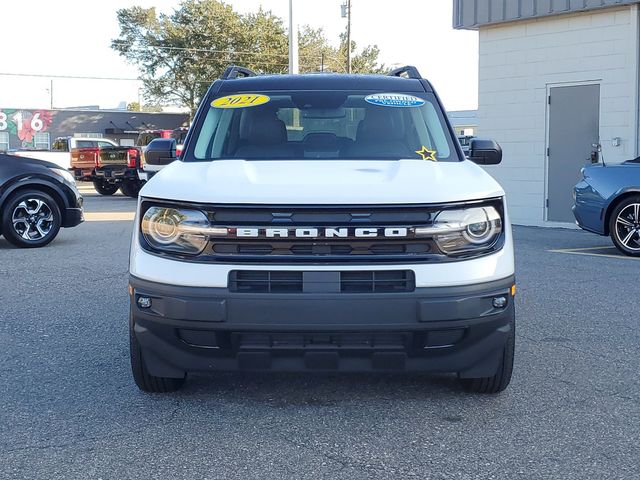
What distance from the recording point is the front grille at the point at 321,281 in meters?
3.86

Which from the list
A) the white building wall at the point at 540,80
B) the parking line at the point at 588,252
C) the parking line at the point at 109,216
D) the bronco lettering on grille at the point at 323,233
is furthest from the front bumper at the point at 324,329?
the parking line at the point at 109,216

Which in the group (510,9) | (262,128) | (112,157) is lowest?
(112,157)

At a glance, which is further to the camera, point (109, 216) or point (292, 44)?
point (292, 44)

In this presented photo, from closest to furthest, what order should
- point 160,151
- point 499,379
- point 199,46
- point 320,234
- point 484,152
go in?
→ point 320,234 < point 499,379 < point 484,152 < point 160,151 < point 199,46

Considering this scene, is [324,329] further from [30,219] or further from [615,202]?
[30,219]

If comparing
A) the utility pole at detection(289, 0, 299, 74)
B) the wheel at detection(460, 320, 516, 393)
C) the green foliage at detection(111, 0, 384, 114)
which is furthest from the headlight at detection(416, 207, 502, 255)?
the green foliage at detection(111, 0, 384, 114)

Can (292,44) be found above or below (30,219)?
above

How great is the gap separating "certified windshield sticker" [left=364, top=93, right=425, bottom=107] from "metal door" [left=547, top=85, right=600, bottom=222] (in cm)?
966

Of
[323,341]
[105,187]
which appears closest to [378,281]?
[323,341]

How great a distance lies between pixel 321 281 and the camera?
3.86m

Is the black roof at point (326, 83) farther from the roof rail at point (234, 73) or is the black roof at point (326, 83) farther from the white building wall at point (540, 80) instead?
the white building wall at point (540, 80)

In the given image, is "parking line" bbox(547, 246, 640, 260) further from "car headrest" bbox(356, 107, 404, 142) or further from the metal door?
"car headrest" bbox(356, 107, 404, 142)

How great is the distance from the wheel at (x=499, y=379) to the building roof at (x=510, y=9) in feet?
35.8

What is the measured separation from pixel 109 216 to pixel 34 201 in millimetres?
6038
